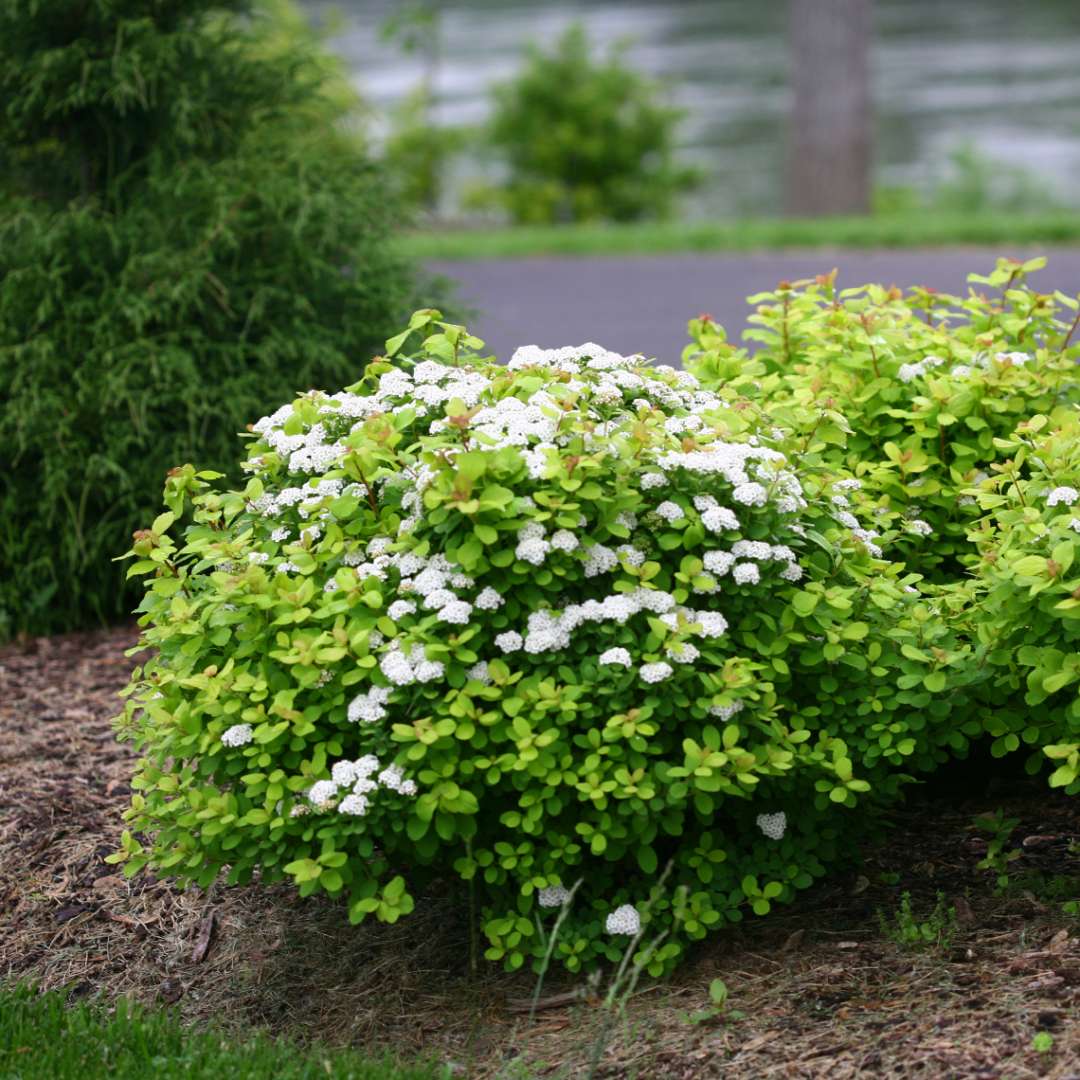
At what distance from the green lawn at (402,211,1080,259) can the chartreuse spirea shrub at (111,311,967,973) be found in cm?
855

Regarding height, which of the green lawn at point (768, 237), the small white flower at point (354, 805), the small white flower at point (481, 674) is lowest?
the small white flower at point (354, 805)

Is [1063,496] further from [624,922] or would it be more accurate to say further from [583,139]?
[583,139]

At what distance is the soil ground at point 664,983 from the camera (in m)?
2.73

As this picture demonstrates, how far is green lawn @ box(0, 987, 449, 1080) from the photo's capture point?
273 cm

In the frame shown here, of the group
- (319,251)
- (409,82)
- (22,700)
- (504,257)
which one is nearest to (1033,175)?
(504,257)

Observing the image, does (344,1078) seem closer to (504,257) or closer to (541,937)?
(541,937)

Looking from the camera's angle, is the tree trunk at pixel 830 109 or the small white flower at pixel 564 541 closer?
the small white flower at pixel 564 541

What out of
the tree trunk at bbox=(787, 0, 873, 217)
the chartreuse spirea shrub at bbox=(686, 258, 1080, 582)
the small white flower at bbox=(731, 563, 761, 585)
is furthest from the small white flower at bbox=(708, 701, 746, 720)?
the tree trunk at bbox=(787, 0, 873, 217)

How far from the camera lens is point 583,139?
51.7ft

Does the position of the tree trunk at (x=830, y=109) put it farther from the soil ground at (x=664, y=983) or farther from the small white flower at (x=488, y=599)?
the small white flower at (x=488, y=599)

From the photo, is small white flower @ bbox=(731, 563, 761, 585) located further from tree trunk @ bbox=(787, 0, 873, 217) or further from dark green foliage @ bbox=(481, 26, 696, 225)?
dark green foliage @ bbox=(481, 26, 696, 225)

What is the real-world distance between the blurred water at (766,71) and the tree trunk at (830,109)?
3.51 m

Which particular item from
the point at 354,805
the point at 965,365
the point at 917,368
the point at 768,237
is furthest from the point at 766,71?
the point at 354,805

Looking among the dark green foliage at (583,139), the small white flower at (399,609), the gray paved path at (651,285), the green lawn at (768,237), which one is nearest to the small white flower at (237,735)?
the small white flower at (399,609)
